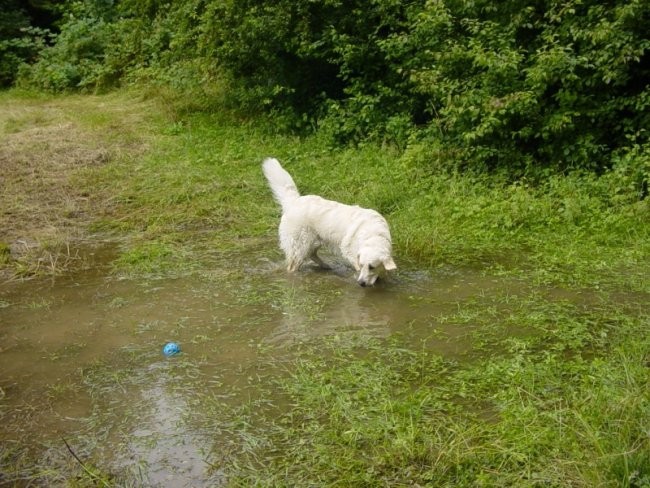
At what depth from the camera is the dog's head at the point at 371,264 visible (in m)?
6.05

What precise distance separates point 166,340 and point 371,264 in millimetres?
1926

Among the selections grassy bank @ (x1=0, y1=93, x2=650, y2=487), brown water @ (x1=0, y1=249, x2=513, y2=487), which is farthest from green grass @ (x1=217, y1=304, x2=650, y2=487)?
brown water @ (x1=0, y1=249, x2=513, y2=487)

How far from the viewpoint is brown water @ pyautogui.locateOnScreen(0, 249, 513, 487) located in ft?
12.8

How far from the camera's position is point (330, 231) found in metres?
6.67

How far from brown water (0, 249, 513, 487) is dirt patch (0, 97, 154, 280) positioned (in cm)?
63

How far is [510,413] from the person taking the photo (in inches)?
152

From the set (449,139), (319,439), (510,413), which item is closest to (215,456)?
(319,439)

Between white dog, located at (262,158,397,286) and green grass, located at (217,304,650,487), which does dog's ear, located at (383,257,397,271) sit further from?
green grass, located at (217,304,650,487)

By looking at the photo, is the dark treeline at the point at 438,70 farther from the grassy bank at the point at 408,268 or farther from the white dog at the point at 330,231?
the white dog at the point at 330,231

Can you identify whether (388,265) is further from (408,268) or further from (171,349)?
(171,349)

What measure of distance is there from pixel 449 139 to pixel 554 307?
4528 mm

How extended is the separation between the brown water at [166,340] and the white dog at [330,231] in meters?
0.23

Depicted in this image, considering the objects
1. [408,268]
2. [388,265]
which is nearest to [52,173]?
[408,268]

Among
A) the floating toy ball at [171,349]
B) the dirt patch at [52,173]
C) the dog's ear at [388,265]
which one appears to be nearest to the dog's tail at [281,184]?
the dog's ear at [388,265]
